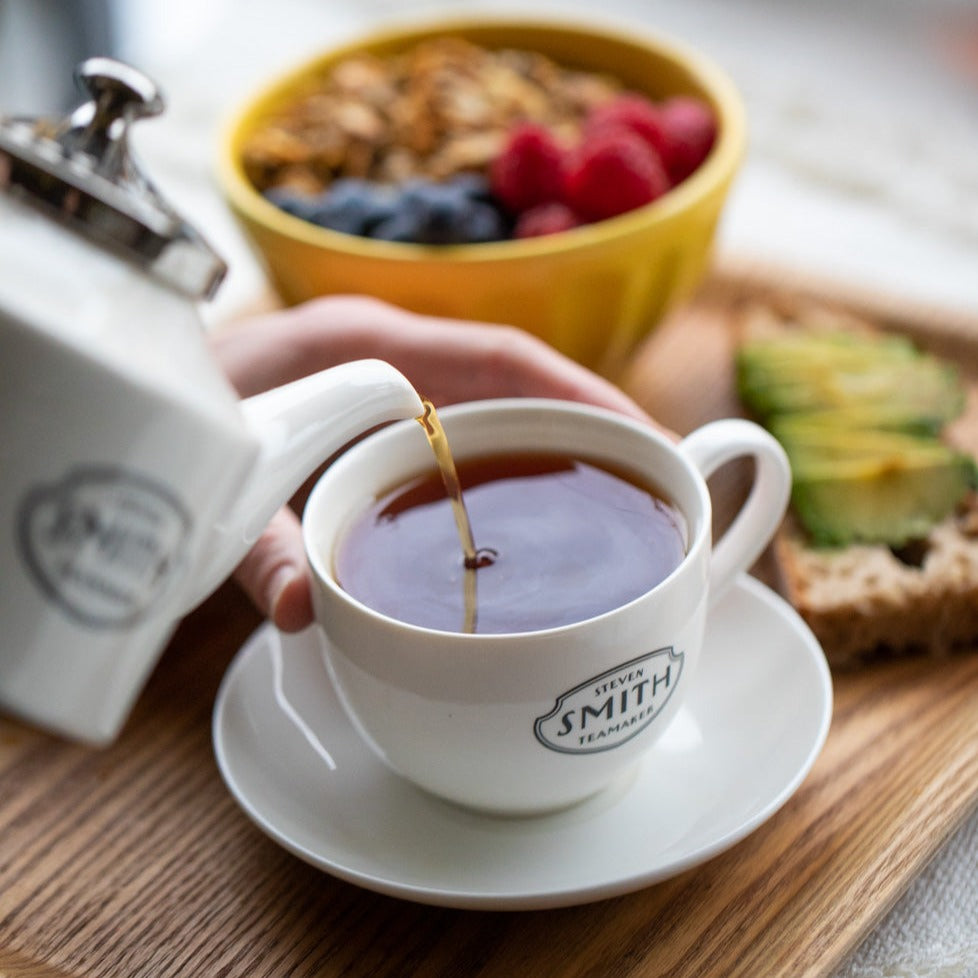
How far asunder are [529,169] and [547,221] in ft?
0.23

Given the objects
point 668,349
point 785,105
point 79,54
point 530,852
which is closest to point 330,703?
point 530,852

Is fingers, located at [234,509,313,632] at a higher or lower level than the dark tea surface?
lower

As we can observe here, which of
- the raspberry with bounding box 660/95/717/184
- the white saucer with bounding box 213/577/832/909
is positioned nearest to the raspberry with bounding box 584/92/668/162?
the raspberry with bounding box 660/95/717/184

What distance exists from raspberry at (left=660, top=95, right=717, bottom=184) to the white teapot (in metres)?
0.88

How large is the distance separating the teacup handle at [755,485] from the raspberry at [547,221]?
437 millimetres

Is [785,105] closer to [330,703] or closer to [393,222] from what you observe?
[393,222]

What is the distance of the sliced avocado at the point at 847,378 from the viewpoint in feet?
3.99

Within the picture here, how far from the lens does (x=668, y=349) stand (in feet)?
4.68

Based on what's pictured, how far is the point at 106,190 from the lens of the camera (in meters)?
0.55

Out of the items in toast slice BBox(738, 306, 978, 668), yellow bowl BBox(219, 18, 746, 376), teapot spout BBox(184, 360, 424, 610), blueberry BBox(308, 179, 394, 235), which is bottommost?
toast slice BBox(738, 306, 978, 668)

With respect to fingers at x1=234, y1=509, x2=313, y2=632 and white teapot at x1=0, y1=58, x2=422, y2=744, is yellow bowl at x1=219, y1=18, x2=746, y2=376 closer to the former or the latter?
fingers at x1=234, y1=509, x2=313, y2=632

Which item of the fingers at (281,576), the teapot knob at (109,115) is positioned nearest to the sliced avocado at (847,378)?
the fingers at (281,576)

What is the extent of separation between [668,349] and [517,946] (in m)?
0.79

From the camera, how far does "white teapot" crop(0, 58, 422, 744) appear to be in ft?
1.69
